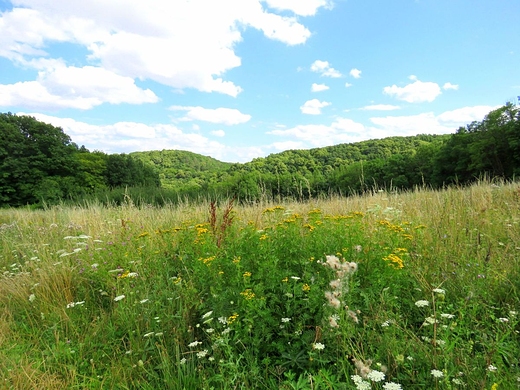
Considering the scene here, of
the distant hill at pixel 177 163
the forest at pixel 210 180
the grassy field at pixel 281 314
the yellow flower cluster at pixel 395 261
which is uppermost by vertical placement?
the distant hill at pixel 177 163

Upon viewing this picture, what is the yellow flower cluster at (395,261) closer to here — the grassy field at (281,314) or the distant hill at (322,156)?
the grassy field at (281,314)

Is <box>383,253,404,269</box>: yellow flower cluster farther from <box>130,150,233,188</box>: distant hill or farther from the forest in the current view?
<box>130,150,233,188</box>: distant hill

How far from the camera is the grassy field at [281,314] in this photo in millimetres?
1394

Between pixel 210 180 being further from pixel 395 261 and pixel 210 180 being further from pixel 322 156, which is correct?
pixel 395 261

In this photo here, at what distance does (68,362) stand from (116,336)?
0.33 meters

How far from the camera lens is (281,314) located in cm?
190

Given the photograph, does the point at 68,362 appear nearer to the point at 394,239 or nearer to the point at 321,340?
the point at 321,340

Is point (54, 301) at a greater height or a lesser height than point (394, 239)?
lesser

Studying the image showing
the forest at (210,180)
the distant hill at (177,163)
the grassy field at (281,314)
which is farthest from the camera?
the distant hill at (177,163)

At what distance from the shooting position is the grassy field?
139cm

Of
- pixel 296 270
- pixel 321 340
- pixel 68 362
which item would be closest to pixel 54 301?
pixel 68 362

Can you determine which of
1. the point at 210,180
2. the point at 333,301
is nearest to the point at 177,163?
the point at 210,180

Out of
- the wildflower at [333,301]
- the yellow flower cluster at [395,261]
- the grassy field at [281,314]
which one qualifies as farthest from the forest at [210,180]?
the wildflower at [333,301]

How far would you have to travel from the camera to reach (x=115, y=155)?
48719mm
